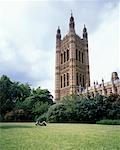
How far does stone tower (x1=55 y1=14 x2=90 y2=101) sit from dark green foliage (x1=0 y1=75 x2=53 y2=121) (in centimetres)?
1893

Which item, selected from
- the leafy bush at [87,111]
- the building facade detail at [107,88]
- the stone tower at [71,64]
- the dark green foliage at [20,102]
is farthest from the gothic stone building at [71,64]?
the leafy bush at [87,111]

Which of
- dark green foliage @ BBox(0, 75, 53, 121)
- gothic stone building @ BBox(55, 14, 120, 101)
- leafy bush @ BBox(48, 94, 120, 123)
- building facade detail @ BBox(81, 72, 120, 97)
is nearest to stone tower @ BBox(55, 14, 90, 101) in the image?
gothic stone building @ BBox(55, 14, 120, 101)

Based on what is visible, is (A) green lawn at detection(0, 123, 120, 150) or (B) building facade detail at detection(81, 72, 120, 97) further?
(B) building facade detail at detection(81, 72, 120, 97)

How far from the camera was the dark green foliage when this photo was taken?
35688 millimetres

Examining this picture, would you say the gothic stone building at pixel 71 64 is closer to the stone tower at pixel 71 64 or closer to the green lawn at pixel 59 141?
the stone tower at pixel 71 64

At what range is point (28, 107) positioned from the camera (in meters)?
37.8

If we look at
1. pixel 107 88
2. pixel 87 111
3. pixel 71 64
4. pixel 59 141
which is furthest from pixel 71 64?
pixel 59 141

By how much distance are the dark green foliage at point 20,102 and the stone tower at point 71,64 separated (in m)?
18.9

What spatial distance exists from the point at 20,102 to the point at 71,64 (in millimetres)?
27613

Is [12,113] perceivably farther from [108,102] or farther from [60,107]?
[108,102]

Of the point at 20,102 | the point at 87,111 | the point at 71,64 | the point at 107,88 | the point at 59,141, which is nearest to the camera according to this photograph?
the point at 59,141

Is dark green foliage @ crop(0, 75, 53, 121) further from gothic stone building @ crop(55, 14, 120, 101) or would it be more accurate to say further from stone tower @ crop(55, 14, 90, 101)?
stone tower @ crop(55, 14, 90, 101)

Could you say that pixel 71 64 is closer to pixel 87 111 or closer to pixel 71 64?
pixel 71 64

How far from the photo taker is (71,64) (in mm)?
66125
